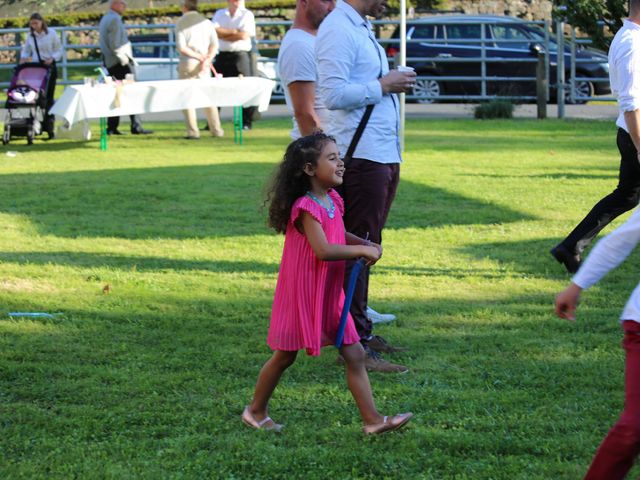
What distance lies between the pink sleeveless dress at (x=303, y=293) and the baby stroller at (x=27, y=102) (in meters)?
12.8

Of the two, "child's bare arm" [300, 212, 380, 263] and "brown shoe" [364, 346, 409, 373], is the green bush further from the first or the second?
"child's bare arm" [300, 212, 380, 263]

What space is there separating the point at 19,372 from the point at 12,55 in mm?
32118

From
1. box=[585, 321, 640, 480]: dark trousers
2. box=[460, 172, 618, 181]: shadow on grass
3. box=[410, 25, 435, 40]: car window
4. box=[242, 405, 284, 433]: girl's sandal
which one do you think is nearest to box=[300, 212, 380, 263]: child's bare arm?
box=[242, 405, 284, 433]: girl's sandal

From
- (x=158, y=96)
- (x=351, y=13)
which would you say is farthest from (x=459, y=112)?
(x=351, y=13)

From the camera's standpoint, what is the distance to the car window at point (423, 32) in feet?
82.7

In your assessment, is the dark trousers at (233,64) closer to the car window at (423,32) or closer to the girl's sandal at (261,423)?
the car window at (423,32)

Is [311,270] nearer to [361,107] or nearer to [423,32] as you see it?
[361,107]

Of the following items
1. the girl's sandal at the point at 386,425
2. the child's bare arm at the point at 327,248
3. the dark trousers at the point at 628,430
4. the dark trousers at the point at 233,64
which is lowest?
the girl's sandal at the point at 386,425

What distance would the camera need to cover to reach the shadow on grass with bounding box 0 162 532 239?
10.2 meters

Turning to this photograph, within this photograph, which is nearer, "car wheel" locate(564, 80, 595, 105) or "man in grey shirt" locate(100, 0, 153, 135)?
"man in grey shirt" locate(100, 0, 153, 135)

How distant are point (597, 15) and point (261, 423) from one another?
22.6 ft

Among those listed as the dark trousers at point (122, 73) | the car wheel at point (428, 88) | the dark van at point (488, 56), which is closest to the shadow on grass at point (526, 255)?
the dark trousers at point (122, 73)

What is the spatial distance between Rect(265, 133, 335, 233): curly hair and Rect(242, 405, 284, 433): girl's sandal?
82 cm

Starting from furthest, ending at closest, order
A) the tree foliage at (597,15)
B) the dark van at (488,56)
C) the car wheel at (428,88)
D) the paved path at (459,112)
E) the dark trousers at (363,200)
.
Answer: the car wheel at (428,88) → the dark van at (488,56) → the paved path at (459,112) → the tree foliage at (597,15) → the dark trousers at (363,200)
